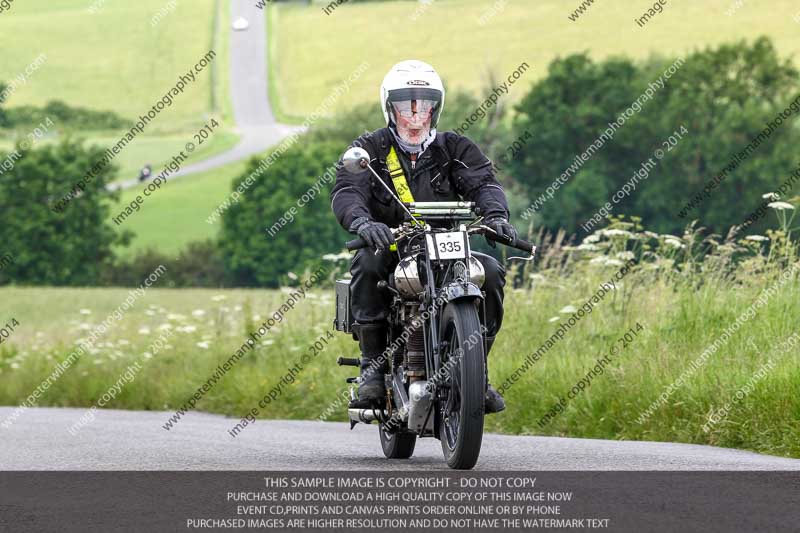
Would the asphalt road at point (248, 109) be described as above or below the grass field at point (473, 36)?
below

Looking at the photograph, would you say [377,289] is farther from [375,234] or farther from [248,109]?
[248,109]

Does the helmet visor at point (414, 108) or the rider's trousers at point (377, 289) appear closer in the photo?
the rider's trousers at point (377, 289)

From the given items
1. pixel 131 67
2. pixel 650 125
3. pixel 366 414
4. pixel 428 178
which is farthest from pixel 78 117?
pixel 428 178

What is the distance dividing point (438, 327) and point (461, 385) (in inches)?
23.7

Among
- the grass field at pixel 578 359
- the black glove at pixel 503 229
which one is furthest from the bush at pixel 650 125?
the black glove at pixel 503 229

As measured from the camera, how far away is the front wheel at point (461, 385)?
6.42 meters

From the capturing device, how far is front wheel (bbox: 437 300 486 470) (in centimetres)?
642

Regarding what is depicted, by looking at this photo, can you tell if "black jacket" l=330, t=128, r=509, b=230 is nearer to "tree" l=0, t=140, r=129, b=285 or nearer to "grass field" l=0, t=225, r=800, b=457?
"grass field" l=0, t=225, r=800, b=457

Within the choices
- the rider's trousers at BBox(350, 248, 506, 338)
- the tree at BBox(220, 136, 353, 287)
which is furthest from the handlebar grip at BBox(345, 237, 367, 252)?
the tree at BBox(220, 136, 353, 287)

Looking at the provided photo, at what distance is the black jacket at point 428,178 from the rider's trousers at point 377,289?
0.26 meters

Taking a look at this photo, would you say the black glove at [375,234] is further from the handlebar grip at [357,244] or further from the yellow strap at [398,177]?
the yellow strap at [398,177]

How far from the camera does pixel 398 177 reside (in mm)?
7641

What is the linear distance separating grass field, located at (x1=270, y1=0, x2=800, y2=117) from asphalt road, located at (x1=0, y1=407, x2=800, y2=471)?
7394 cm
